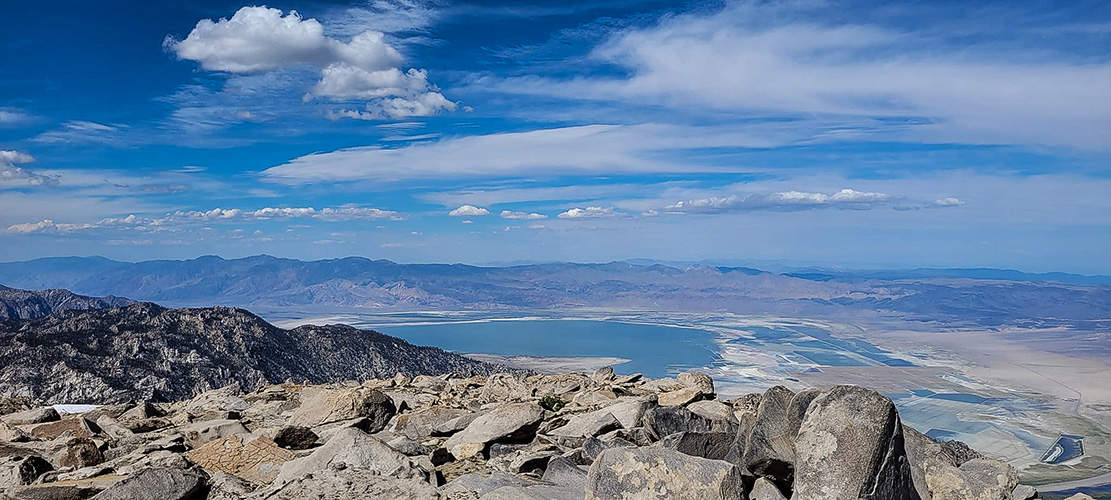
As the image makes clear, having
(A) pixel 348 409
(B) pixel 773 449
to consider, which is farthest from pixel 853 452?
(A) pixel 348 409

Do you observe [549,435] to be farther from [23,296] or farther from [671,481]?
[23,296]

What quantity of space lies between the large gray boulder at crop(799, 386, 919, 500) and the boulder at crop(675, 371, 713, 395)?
1309cm

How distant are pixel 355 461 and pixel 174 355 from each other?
48213 mm

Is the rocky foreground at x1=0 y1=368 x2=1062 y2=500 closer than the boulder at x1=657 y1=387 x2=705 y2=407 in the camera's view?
Yes

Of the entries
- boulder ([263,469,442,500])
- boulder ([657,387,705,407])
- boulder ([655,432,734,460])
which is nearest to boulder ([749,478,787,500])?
boulder ([655,432,734,460])

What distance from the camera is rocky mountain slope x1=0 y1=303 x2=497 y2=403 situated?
45.2 metres

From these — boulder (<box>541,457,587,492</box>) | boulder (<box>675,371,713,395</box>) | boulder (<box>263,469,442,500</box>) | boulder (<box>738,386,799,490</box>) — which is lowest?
boulder (<box>675,371,713,395</box>)

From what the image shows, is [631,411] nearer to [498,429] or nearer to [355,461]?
[498,429]

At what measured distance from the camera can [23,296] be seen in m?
115

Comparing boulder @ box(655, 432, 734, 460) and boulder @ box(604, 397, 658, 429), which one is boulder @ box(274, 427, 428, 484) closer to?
boulder @ box(655, 432, 734, 460)

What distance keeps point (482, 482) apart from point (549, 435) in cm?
435

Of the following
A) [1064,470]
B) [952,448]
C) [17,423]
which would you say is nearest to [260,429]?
[17,423]

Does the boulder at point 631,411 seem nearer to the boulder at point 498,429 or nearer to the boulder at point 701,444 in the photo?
the boulder at point 498,429

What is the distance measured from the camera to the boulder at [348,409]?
16.5 m
